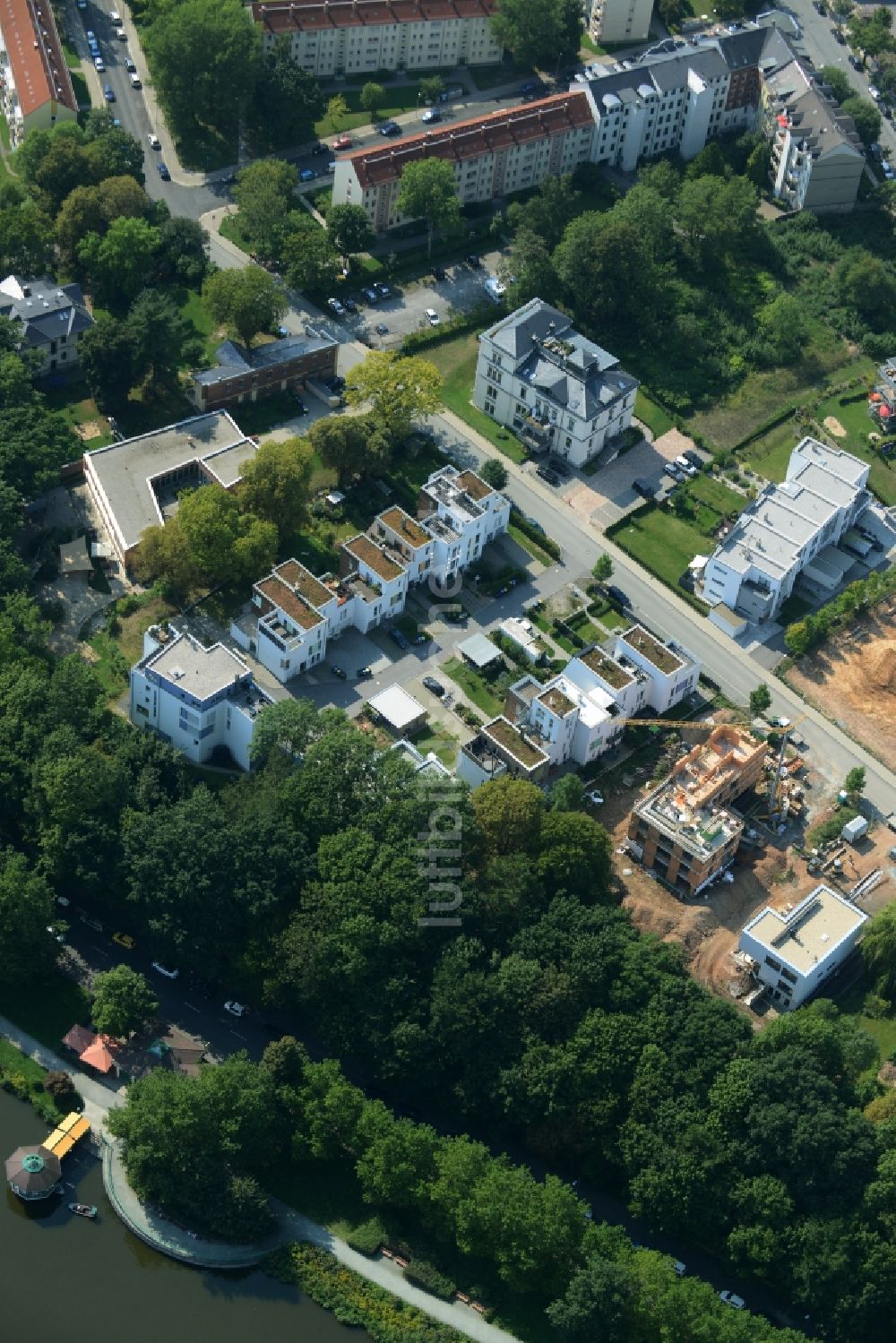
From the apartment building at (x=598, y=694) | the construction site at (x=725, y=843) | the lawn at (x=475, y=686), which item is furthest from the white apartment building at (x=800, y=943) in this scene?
the lawn at (x=475, y=686)

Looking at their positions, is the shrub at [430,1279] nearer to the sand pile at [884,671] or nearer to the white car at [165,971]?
the white car at [165,971]

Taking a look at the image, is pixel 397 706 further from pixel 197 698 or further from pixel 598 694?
pixel 197 698

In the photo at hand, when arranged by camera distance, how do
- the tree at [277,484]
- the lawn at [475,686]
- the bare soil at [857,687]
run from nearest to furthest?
1. the lawn at [475,686]
2. the bare soil at [857,687]
3. the tree at [277,484]

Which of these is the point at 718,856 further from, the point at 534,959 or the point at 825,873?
the point at 534,959

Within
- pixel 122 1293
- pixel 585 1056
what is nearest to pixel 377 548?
pixel 585 1056

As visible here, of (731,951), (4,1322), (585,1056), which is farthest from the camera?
(731,951)

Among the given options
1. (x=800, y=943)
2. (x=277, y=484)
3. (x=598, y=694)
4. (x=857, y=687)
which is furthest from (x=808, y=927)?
(x=277, y=484)
